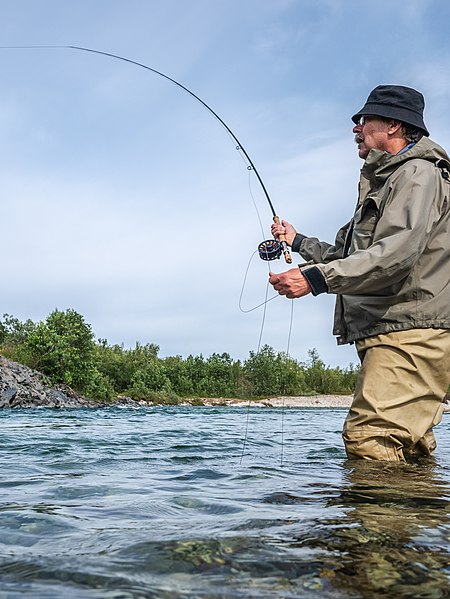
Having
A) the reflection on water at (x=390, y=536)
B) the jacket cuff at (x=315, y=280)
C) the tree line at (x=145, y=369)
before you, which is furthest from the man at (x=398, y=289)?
the tree line at (x=145, y=369)

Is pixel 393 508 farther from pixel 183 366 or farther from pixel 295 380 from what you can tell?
pixel 295 380

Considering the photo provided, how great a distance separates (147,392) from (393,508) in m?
63.7

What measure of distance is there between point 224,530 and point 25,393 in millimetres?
31392

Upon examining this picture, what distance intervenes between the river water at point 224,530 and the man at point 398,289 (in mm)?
307

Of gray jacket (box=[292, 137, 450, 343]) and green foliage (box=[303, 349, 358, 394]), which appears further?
green foliage (box=[303, 349, 358, 394])

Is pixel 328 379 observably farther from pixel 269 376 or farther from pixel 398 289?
pixel 398 289

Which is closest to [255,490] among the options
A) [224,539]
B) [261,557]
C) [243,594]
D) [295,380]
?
[224,539]

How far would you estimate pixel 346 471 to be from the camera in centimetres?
462

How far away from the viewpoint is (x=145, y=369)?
76.0 metres

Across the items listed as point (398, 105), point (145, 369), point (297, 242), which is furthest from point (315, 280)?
point (145, 369)

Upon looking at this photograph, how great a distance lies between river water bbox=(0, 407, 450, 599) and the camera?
209 centimetres

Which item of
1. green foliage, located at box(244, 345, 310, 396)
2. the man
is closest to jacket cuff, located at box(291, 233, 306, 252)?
the man

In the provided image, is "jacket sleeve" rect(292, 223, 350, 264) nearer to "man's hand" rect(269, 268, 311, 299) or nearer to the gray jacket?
the gray jacket

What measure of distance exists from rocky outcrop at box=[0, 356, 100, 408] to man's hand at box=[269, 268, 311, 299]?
27.1 m
